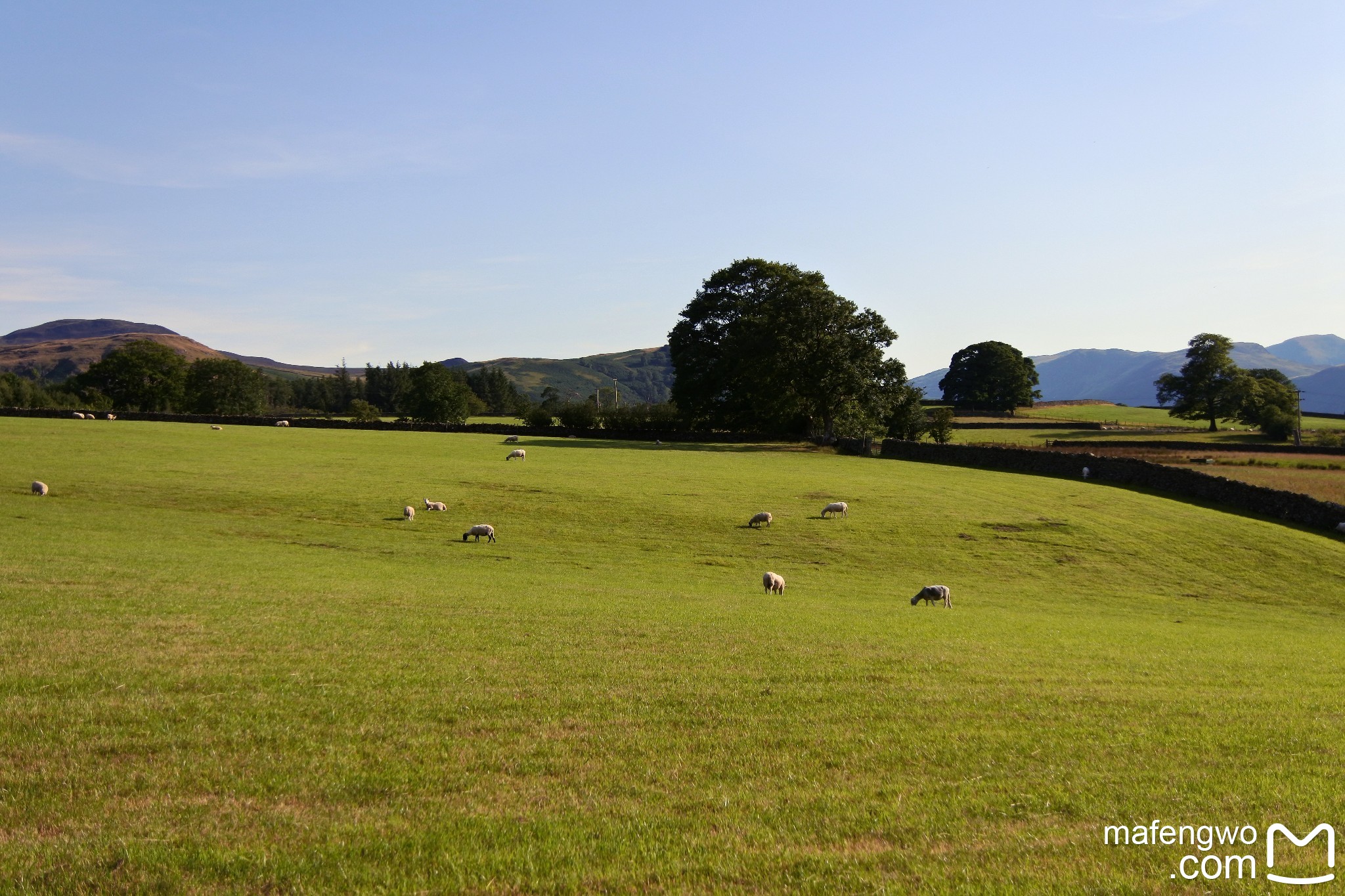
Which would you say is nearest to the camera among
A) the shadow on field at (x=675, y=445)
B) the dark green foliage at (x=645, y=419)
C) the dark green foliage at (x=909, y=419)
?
the shadow on field at (x=675, y=445)

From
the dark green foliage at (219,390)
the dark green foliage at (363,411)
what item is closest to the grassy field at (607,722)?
the dark green foliage at (363,411)

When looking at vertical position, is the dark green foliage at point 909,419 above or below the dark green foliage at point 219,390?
below

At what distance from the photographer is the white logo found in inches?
255

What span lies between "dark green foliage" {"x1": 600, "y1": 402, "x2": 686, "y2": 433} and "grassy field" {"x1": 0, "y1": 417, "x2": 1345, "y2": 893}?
204 ft

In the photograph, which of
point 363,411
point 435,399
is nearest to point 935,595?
point 435,399

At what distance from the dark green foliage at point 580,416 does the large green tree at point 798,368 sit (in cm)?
1133

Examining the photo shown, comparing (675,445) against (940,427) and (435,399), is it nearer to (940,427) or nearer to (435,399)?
(940,427)

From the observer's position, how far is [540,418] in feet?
327

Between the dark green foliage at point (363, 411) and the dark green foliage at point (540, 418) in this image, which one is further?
the dark green foliage at point (363, 411)

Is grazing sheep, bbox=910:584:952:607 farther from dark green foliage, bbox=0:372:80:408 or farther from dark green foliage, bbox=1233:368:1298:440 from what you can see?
dark green foliage, bbox=0:372:80:408

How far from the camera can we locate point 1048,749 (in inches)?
383

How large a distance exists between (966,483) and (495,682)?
46836mm

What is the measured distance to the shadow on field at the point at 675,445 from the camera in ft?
242

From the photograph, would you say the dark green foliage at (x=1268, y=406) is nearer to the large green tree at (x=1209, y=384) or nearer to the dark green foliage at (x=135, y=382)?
the large green tree at (x=1209, y=384)
